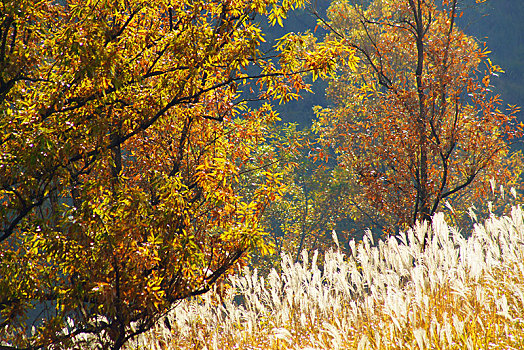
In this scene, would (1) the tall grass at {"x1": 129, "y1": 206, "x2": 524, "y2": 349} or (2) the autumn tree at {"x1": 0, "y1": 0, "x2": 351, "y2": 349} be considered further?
(1) the tall grass at {"x1": 129, "y1": 206, "x2": 524, "y2": 349}

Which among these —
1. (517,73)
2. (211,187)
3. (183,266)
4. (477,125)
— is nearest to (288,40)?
(211,187)

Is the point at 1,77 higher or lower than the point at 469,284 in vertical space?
higher

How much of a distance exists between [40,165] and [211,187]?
1.46m

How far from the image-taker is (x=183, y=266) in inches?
172

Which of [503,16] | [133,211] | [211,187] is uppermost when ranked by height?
[503,16]

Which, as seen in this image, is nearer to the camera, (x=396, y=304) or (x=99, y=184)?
(x=396, y=304)

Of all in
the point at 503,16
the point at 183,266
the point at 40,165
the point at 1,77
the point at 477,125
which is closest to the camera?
the point at 40,165

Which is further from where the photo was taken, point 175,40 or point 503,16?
point 503,16

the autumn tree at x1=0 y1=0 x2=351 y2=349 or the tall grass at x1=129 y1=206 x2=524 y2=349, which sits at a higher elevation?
the autumn tree at x1=0 y1=0 x2=351 y2=349

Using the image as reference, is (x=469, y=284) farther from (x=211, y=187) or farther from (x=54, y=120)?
(x=54, y=120)

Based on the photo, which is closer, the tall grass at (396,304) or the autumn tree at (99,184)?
the autumn tree at (99,184)

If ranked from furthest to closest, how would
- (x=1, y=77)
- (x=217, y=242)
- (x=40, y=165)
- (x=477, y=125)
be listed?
(x=477, y=125), (x=217, y=242), (x=1, y=77), (x=40, y=165)

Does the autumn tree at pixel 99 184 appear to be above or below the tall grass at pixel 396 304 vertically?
above

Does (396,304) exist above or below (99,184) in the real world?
below
